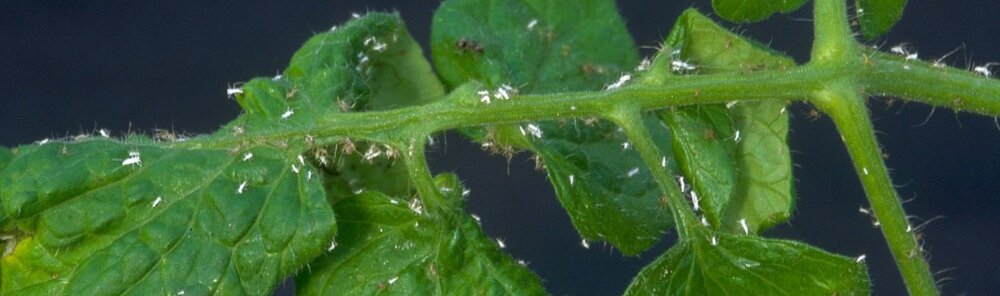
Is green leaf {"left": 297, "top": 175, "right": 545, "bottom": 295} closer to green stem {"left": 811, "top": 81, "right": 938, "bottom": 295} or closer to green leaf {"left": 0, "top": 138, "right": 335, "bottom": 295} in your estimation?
green leaf {"left": 0, "top": 138, "right": 335, "bottom": 295}

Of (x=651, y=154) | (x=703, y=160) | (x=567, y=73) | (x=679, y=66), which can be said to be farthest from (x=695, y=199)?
(x=567, y=73)

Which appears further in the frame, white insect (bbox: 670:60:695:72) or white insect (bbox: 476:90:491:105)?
white insect (bbox: 670:60:695:72)

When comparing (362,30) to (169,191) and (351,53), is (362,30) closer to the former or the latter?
(351,53)

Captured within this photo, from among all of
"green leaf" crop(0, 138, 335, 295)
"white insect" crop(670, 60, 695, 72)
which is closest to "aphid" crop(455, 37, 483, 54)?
"white insect" crop(670, 60, 695, 72)

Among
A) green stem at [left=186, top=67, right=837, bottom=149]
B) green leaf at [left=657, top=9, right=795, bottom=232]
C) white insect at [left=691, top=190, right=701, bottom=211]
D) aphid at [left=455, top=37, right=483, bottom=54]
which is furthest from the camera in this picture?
aphid at [left=455, top=37, right=483, bottom=54]

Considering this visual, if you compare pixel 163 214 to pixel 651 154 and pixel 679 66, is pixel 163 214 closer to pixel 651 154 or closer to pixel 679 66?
pixel 651 154

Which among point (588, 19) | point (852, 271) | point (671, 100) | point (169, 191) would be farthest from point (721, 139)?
point (169, 191)
